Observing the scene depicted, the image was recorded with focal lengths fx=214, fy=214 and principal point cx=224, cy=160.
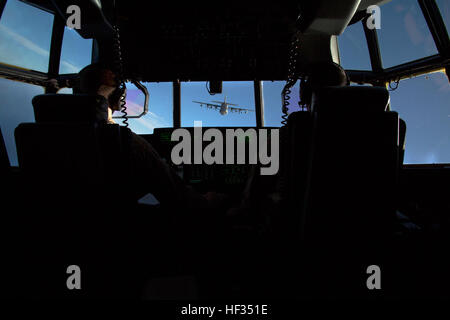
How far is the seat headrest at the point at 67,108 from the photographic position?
905 millimetres

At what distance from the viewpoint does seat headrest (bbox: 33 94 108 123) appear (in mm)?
905

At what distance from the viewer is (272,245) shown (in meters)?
1.04

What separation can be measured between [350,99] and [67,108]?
1157mm

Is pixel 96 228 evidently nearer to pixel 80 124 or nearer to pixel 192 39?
pixel 80 124

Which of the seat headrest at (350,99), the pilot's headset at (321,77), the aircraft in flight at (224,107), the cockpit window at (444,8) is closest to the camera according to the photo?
the seat headrest at (350,99)

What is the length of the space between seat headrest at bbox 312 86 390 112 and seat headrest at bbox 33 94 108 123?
3.06 feet

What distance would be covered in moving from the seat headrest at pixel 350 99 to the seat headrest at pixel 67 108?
3.06ft

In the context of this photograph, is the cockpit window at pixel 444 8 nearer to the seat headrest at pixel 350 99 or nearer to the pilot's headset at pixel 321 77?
the pilot's headset at pixel 321 77

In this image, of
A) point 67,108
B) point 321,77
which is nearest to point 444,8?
point 321,77

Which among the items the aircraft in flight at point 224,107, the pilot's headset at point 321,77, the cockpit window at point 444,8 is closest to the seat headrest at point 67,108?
the pilot's headset at point 321,77

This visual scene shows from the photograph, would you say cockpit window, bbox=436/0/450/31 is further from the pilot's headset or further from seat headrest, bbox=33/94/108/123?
seat headrest, bbox=33/94/108/123

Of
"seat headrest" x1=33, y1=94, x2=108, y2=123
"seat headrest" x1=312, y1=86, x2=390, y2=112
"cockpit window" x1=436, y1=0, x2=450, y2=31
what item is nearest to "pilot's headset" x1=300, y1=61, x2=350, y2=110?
"seat headrest" x1=312, y1=86, x2=390, y2=112

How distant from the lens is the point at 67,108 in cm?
91

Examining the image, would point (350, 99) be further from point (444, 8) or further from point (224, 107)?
point (224, 107)
